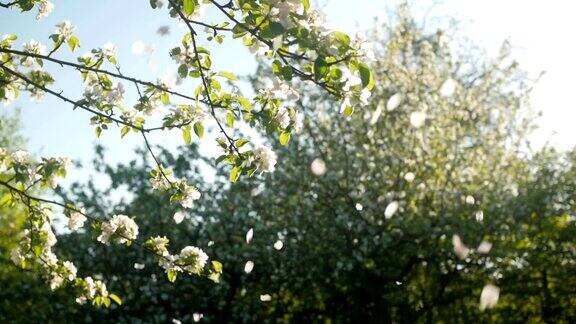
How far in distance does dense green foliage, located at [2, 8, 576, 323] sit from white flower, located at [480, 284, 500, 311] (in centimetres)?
23

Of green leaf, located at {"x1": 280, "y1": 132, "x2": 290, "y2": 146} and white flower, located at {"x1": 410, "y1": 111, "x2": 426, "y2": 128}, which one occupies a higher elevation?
white flower, located at {"x1": 410, "y1": 111, "x2": 426, "y2": 128}

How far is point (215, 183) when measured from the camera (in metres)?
21.6

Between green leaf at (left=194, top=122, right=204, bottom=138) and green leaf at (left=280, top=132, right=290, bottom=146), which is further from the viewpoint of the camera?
green leaf at (left=194, top=122, right=204, bottom=138)

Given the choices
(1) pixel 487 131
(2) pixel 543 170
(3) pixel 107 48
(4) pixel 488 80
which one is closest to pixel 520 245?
(2) pixel 543 170

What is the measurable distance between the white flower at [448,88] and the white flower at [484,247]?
6.07 metres

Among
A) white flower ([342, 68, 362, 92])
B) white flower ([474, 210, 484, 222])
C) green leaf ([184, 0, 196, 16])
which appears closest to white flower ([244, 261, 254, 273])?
white flower ([474, 210, 484, 222])

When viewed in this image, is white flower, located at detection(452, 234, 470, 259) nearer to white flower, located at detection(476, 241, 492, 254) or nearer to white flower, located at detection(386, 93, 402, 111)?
white flower, located at detection(476, 241, 492, 254)

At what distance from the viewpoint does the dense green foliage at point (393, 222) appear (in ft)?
56.1

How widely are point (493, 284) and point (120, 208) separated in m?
15.6

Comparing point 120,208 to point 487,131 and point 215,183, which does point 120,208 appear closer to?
point 215,183

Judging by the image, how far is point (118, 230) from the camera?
656cm

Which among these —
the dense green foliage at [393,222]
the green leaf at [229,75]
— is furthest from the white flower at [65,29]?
the dense green foliage at [393,222]

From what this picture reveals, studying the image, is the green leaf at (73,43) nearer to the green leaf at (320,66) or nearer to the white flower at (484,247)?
the green leaf at (320,66)

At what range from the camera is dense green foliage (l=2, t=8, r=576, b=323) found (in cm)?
1711
